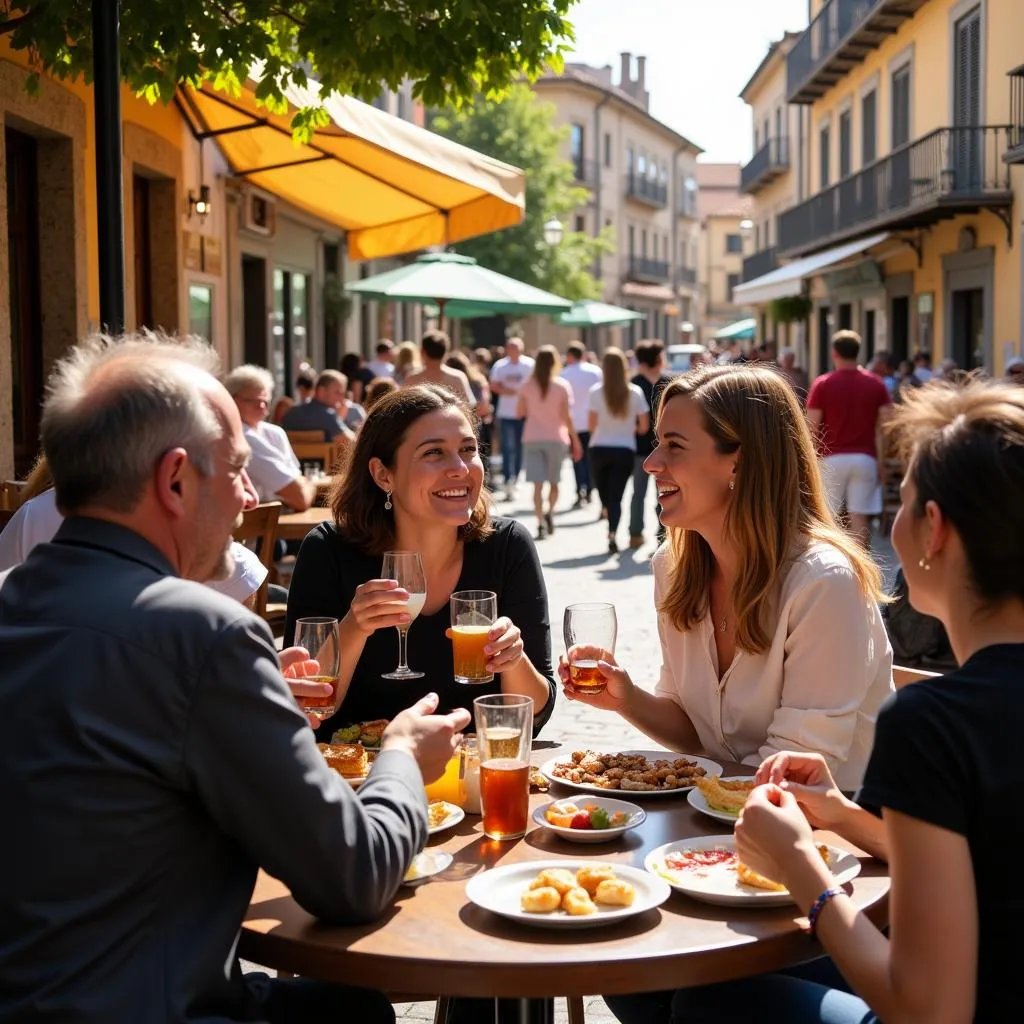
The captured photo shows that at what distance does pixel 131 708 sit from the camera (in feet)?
6.15

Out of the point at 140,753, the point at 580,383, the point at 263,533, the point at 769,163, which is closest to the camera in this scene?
the point at 140,753

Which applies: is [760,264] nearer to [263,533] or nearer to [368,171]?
[368,171]

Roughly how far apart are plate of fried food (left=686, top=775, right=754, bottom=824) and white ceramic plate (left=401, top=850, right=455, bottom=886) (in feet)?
1.73

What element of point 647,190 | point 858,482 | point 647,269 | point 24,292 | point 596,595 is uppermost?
point 647,190

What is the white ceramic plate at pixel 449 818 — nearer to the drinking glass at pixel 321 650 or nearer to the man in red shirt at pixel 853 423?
the drinking glass at pixel 321 650

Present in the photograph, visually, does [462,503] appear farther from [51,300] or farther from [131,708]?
[51,300]

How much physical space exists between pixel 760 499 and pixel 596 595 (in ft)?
25.2

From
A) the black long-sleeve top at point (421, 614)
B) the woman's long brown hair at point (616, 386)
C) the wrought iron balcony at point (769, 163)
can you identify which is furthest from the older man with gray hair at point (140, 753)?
the wrought iron balcony at point (769, 163)

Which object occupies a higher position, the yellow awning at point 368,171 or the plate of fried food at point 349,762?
the yellow awning at point 368,171

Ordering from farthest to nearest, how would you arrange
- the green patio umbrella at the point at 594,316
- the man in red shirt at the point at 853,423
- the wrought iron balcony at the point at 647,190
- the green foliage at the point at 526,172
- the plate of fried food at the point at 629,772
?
the wrought iron balcony at the point at 647,190, the green foliage at the point at 526,172, the green patio umbrella at the point at 594,316, the man in red shirt at the point at 853,423, the plate of fried food at the point at 629,772

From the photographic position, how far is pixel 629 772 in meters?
2.96

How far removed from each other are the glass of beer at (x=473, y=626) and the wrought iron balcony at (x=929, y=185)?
18108mm

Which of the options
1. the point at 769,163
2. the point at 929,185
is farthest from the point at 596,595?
the point at 769,163

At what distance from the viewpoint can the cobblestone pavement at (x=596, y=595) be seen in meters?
6.61
